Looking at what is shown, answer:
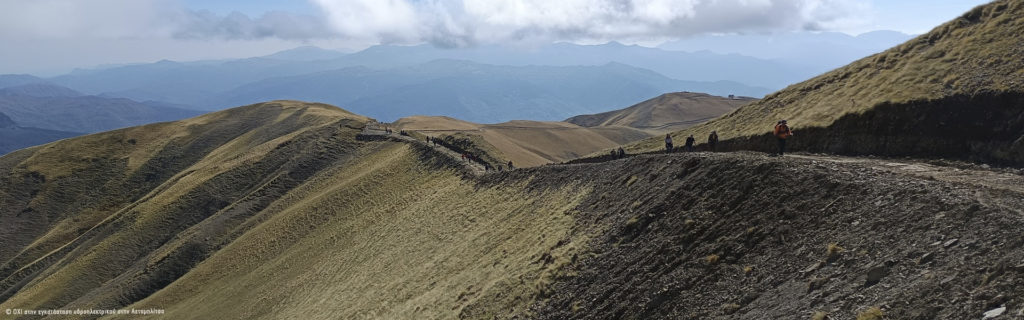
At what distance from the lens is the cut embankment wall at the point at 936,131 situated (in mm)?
24016

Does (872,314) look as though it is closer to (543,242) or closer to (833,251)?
(833,251)

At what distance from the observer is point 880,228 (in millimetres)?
16156

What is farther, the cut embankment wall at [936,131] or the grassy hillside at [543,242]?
the cut embankment wall at [936,131]

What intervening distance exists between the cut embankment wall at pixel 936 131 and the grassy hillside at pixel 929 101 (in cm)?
4

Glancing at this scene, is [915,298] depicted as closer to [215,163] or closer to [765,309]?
[765,309]

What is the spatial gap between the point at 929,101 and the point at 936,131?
7.95 ft

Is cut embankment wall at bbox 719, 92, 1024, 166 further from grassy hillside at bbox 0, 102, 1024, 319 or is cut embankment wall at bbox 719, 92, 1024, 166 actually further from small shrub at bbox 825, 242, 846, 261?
small shrub at bbox 825, 242, 846, 261

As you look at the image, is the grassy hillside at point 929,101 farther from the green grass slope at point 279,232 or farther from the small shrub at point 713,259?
the green grass slope at point 279,232

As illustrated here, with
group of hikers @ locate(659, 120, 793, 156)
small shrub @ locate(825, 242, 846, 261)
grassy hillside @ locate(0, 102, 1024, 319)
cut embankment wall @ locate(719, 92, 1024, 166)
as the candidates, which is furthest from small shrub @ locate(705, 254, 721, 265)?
cut embankment wall @ locate(719, 92, 1024, 166)

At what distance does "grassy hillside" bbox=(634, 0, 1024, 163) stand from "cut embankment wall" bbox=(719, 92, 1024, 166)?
0.04m

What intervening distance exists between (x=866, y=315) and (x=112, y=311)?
221 feet

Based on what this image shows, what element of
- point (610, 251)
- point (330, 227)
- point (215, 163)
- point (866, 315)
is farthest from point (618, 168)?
point (215, 163)

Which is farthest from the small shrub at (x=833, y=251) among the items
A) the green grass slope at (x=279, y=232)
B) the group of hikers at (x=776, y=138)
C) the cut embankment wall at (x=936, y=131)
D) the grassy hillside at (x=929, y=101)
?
the group of hikers at (x=776, y=138)

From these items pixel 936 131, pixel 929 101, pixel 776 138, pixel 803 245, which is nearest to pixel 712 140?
pixel 776 138
